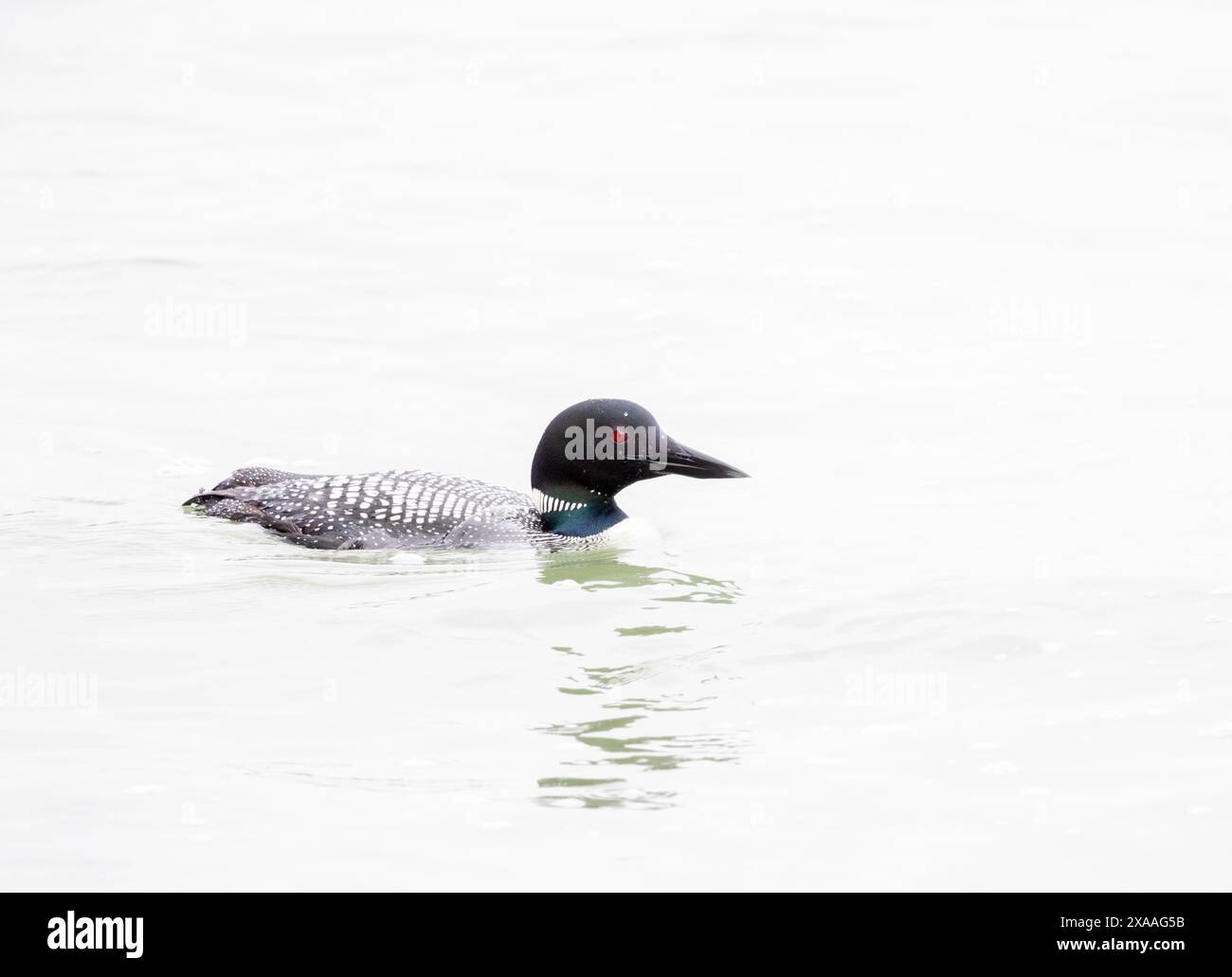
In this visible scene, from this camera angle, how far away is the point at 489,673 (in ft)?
19.2

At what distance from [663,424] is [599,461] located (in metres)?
1.80

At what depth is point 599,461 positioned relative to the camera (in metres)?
7.67

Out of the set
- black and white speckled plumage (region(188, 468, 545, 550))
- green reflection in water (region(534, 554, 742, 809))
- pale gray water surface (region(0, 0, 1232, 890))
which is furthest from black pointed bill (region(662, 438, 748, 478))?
green reflection in water (region(534, 554, 742, 809))

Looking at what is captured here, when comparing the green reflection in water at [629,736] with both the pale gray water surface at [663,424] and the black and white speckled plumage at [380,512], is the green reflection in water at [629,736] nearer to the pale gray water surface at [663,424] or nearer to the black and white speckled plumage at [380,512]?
the pale gray water surface at [663,424]

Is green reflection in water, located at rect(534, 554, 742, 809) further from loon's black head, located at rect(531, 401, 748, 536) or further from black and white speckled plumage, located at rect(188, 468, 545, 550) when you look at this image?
black and white speckled plumage, located at rect(188, 468, 545, 550)

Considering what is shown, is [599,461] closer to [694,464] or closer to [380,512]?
[694,464]

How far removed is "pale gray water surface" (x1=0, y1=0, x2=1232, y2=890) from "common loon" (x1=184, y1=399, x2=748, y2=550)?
181 mm

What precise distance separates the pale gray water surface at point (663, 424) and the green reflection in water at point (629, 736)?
0.02m

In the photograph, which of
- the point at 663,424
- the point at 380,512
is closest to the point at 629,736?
the point at 380,512

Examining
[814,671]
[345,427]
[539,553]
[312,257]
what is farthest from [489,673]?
[312,257]

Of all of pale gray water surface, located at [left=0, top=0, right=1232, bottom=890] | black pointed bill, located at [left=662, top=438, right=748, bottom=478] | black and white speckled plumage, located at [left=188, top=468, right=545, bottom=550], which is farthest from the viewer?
black pointed bill, located at [left=662, top=438, right=748, bottom=478]

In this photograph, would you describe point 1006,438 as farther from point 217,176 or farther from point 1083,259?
point 217,176

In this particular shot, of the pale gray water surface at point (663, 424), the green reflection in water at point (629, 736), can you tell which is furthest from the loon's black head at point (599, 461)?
the green reflection in water at point (629, 736)

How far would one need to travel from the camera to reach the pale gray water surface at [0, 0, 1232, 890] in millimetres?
4730
